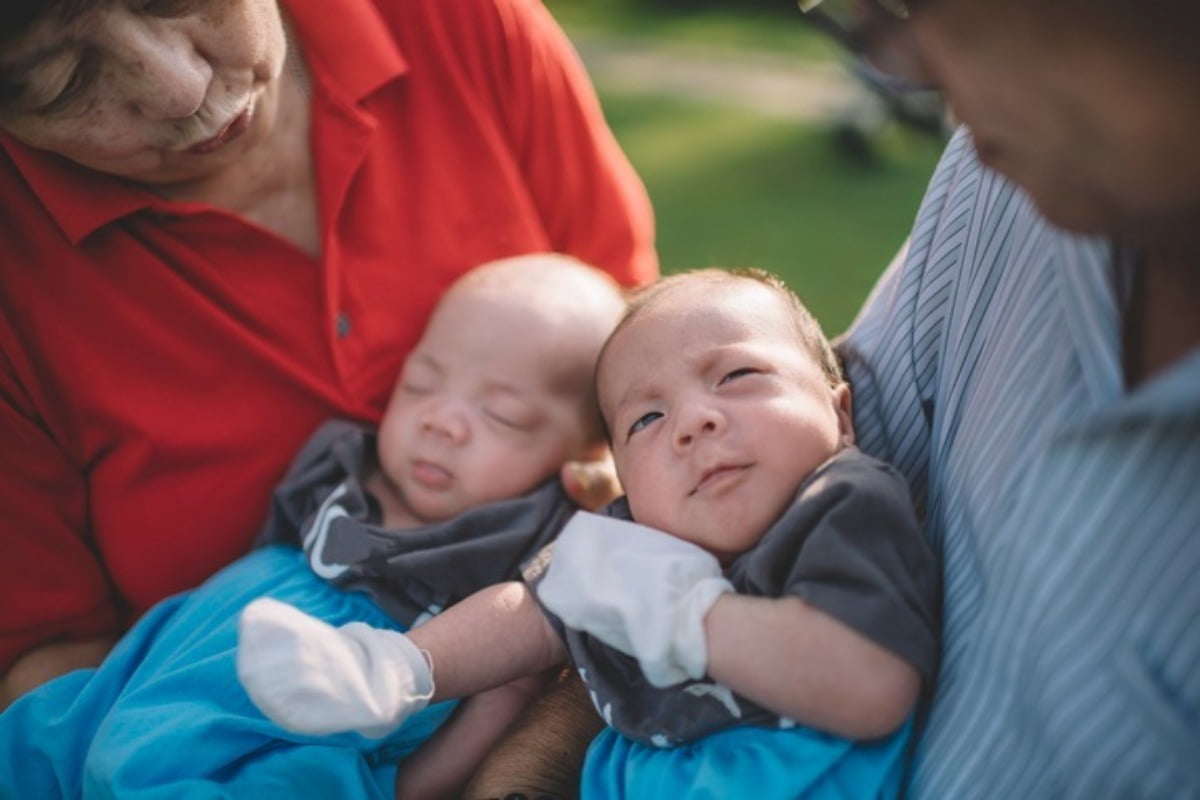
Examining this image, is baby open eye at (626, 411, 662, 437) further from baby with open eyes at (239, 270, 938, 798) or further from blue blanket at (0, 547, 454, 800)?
blue blanket at (0, 547, 454, 800)

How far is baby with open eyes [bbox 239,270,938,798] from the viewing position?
1.32m

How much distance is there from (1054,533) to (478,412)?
3.61 feet

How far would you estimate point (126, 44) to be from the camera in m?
1.60

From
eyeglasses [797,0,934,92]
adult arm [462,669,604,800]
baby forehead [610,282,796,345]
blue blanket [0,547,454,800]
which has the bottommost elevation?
adult arm [462,669,604,800]

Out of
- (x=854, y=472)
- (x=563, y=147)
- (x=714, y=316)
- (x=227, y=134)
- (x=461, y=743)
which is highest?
(x=227, y=134)

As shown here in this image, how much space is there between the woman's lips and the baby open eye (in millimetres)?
822

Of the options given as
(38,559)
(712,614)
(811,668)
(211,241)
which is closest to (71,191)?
(211,241)

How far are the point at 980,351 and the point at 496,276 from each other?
0.95 metres

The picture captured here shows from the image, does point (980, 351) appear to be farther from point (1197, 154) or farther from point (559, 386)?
point (559, 386)

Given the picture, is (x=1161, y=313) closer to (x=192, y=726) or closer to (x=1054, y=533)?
(x=1054, y=533)

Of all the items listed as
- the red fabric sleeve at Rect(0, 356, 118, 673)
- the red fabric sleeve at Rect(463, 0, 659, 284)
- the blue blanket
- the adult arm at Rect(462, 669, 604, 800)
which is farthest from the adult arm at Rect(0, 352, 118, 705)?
the red fabric sleeve at Rect(463, 0, 659, 284)

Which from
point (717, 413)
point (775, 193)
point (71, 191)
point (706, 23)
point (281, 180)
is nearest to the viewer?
point (717, 413)

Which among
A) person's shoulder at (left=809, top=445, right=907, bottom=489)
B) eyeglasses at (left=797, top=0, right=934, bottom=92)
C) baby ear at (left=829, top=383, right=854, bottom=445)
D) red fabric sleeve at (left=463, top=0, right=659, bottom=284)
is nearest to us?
eyeglasses at (left=797, top=0, right=934, bottom=92)

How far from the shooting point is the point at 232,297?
6.30 ft
